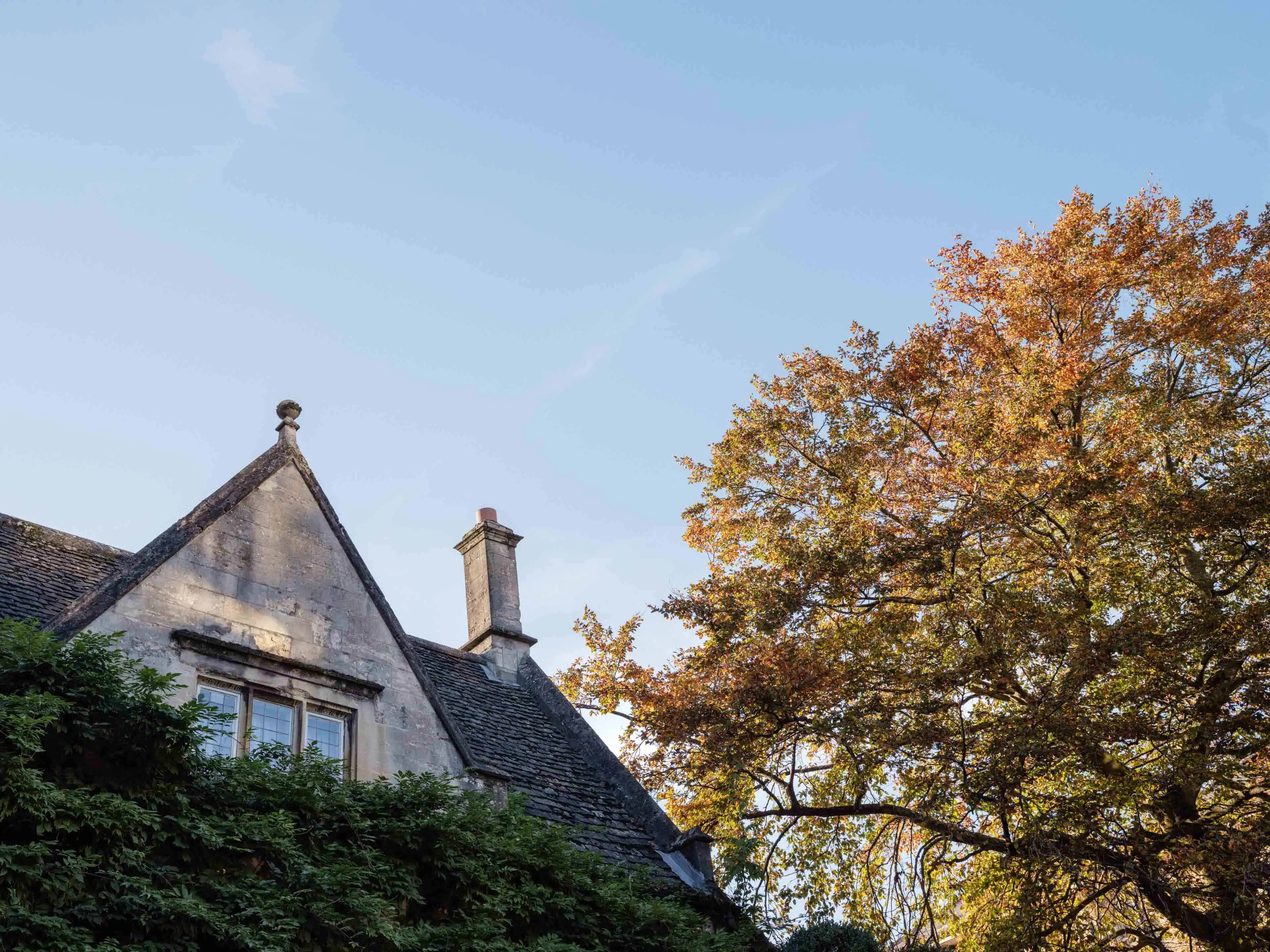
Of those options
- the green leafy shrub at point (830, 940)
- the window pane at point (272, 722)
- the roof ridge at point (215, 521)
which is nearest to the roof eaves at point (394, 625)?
the roof ridge at point (215, 521)

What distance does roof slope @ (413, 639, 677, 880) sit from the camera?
1190 centimetres

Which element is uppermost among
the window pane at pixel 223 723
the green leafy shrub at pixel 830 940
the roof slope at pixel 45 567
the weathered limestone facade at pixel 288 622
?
the roof slope at pixel 45 567

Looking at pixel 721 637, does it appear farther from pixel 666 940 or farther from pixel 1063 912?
pixel 666 940

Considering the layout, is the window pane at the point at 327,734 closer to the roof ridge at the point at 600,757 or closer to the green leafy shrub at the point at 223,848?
the green leafy shrub at the point at 223,848

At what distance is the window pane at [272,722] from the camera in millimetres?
9688

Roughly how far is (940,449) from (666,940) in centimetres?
1161

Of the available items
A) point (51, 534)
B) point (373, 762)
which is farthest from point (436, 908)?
point (51, 534)

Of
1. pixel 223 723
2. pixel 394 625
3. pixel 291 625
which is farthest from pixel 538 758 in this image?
pixel 223 723

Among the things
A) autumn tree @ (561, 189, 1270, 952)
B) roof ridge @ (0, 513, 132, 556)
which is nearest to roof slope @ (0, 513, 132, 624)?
roof ridge @ (0, 513, 132, 556)

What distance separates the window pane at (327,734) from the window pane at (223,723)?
0.63 meters

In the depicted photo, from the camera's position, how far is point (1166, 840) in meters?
14.4

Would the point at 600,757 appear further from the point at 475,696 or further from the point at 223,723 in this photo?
the point at 223,723

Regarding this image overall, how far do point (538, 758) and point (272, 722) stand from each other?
3.82m

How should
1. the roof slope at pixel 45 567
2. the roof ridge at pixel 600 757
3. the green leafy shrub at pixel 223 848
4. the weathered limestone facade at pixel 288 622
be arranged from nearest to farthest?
the green leafy shrub at pixel 223 848 < the weathered limestone facade at pixel 288 622 < the roof slope at pixel 45 567 < the roof ridge at pixel 600 757
